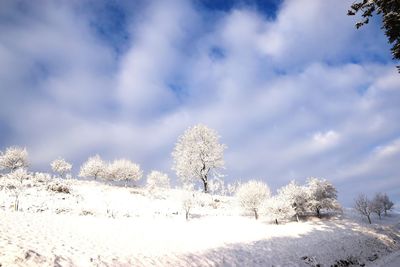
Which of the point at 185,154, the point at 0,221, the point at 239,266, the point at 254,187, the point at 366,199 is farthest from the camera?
the point at 185,154

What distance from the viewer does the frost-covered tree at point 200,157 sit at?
6269 centimetres

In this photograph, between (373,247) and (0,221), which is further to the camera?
(373,247)

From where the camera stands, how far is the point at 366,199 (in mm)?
45844

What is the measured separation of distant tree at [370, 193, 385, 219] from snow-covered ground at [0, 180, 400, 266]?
10992 millimetres

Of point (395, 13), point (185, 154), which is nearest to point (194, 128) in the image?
point (185, 154)

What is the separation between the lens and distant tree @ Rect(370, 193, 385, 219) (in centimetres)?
5120

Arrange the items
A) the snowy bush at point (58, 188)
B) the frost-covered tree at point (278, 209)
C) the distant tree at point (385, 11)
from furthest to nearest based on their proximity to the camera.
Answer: the snowy bush at point (58, 188)
the frost-covered tree at point (278, 209)
the distant tree at point (385, 11)

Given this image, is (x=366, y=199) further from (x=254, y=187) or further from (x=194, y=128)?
(x=194, y=128)

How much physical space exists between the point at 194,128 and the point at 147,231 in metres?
41.6

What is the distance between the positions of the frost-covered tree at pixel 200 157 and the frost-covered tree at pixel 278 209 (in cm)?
2474

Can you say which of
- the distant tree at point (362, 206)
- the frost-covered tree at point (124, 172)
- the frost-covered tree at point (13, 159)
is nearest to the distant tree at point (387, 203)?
the distant tree at point (362, 206)

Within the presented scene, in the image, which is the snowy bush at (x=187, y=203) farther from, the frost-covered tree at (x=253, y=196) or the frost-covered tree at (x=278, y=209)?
the frost-covered tree at (x=278, y=209)

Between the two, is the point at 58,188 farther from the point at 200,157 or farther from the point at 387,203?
the point at 387,203

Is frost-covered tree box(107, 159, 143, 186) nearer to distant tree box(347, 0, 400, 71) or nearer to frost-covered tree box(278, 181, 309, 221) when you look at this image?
frost-covered tree box(278, 181, 309, 221)
